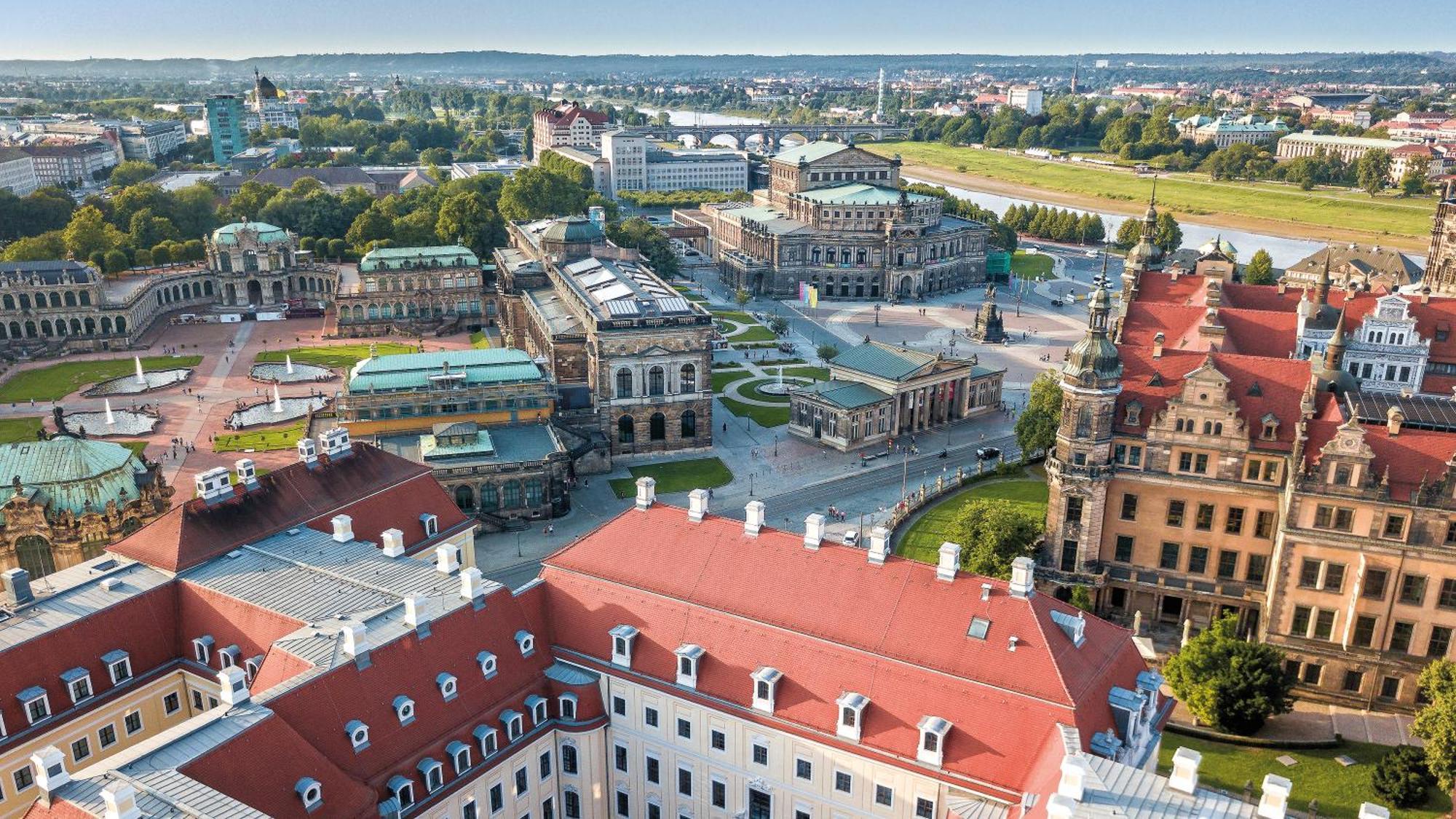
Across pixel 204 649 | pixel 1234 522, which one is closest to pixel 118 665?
pixel 204 649

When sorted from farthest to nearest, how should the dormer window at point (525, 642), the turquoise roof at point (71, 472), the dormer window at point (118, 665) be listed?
the turquoise roof at point (71, 472)
the dormer window at point (525, 642)
the dormer window at point (118, 665)

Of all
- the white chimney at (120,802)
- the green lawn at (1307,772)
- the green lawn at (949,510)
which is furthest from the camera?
the green lawn at (949,510)

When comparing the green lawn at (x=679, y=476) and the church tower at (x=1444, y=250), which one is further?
the church tower at (x=1444, y=250)

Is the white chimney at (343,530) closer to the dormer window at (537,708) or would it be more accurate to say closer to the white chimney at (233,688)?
the dormer window at (537,708)

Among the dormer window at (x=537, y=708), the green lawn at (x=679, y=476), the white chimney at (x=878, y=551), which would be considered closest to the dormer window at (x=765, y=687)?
the white chimney at (x=878, y=551)

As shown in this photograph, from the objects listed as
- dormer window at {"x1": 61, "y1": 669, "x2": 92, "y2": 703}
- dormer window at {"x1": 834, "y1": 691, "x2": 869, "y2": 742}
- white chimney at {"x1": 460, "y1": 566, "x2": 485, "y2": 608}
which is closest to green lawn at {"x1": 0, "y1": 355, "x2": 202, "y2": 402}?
dormer window at {"x1": 61, "y1": 669, "x2": 92, "y2": 703}

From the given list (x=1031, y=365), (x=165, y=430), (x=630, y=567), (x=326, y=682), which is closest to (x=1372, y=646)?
(x=630, y=567)

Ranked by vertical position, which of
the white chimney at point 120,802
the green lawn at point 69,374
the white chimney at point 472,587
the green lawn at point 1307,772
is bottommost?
the green lawn at point 69,374
